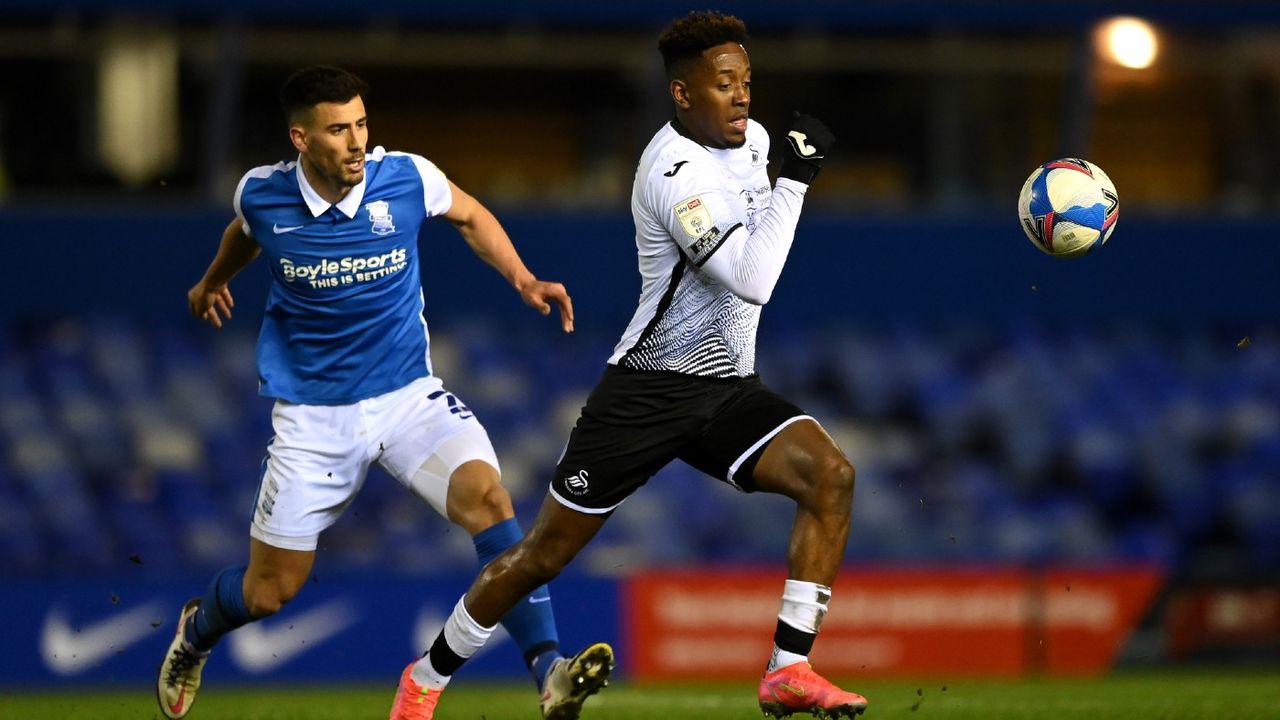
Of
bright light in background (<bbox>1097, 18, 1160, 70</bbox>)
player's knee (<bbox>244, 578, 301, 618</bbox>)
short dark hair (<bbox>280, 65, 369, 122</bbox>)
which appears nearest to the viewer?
short dark hair (<bbox>280, 65, 369, 122</bbox>)

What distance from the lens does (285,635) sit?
1236 cm

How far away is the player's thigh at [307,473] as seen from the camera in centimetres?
696

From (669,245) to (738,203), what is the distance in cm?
28

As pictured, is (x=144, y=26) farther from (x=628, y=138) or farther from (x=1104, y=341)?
(x=1104, y=341)

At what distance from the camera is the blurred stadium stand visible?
15.1 meters

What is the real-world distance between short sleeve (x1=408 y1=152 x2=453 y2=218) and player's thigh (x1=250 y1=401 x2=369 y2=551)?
0.87 m

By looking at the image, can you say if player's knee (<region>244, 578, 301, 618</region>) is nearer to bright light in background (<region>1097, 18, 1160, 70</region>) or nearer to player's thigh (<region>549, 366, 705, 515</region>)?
player's thigh (<region>549, 366, 705, 515</region>)

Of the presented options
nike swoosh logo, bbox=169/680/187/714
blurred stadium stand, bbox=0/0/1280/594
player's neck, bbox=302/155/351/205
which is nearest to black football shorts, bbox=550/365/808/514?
player's neck, bbox=302/155/351/205

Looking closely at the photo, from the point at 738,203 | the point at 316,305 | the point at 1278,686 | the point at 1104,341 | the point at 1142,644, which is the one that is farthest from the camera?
the point at 1104,341

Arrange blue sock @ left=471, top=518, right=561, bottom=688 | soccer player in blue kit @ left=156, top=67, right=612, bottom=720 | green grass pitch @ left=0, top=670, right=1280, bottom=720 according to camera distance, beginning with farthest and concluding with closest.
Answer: green grass pitch @ left=0, top=670, right=1280, bottom=720, soccer player in blue kit @ left=156, top=67, right=612, bottom=720, blue sock @ left=471, top=518, right=561, bottom=688

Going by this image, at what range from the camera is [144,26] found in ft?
50.3

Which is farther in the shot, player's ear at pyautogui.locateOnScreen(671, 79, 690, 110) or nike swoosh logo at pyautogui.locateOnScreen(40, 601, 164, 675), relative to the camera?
nike swoosh logo at pyautogui.locateOnScreen(40, 601, 164, 675)

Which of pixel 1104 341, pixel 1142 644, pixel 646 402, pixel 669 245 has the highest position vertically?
A: pixel 669 245

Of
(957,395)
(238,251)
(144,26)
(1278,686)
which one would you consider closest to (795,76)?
(957,395)
